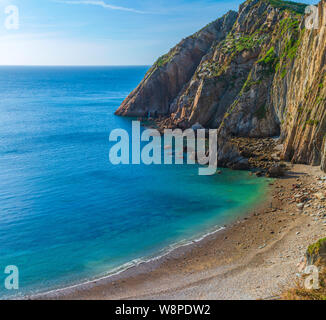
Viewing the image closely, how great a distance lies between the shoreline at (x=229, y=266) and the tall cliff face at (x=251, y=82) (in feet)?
56.2

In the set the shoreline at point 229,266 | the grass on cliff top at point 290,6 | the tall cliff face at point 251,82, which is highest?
the grass on cliff top at point 290,6

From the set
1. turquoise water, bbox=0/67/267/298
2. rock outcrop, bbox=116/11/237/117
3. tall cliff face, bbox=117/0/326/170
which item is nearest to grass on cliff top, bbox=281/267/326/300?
turquoise water, bbox=0/67/267/298

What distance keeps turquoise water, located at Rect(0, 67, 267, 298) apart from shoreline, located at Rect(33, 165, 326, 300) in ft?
6.69

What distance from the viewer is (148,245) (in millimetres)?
39031

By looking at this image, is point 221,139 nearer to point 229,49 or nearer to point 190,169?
point 190,169

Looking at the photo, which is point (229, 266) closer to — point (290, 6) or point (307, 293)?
point (307, 293)

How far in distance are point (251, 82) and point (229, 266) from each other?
169 ft

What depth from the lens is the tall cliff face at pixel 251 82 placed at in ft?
185

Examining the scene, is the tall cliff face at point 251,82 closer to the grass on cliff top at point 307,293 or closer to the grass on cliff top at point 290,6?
the grass on cliff top at point 290,6

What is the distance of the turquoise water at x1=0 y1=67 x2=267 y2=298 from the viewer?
120 feet

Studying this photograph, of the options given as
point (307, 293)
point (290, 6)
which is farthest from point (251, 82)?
point (307, 293)

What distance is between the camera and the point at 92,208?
4800cm

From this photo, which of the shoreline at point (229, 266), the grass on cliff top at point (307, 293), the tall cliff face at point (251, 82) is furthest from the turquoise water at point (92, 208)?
the grass on cliff top at point (307, 293)

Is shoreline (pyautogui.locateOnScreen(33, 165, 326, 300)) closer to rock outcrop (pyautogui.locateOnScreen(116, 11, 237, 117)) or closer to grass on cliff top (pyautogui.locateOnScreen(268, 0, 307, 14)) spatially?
grass on cliff top (pyautogui.locateOnScreen(268, 0, 307, 14))
